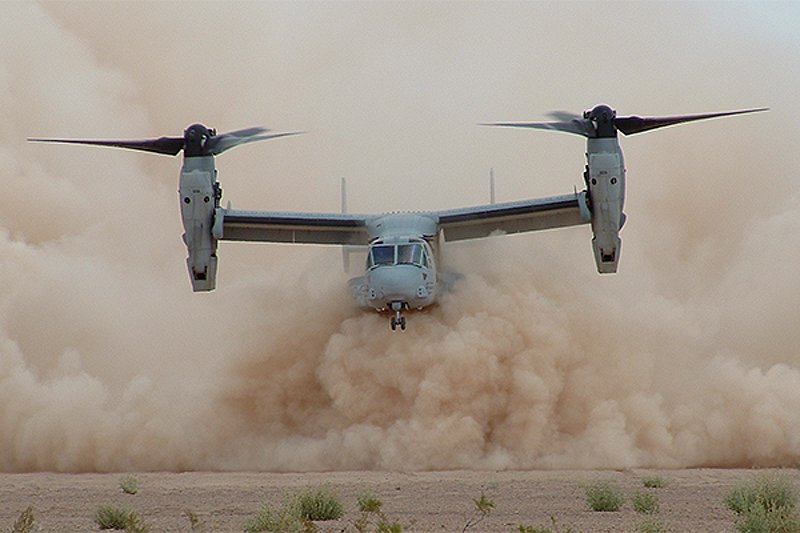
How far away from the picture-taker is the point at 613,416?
77.0ft

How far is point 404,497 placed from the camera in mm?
17641

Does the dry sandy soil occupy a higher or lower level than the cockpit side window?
lower

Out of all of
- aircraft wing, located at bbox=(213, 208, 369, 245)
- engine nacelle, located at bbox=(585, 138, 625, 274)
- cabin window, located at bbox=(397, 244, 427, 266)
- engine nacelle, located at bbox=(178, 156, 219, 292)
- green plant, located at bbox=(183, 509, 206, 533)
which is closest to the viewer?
green plant, located at bbox=(183, 509, 206, 533)

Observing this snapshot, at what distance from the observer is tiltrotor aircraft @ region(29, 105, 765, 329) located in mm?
21906

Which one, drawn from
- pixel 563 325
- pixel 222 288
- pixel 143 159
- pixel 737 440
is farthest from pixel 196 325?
pixel 143 159

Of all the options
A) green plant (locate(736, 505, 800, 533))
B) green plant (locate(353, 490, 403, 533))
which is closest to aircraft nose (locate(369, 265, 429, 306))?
green plant (locate(353, 490, 403, 533))

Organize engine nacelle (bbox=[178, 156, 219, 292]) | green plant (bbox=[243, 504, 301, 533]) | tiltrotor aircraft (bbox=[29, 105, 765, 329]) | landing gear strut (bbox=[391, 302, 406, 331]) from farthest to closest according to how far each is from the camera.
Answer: landing gear strut (bbox=[391, 302, 406, 331]), engine nacelle (bbox=[178, 156, 219, 292]), tiltrotor aircraft (bbox=[29, 105, 765, 329]), green plant (bbox=[243, 504, 301, 533])

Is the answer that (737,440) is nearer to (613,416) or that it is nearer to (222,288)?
(613,416)

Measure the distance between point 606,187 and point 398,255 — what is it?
190 inches

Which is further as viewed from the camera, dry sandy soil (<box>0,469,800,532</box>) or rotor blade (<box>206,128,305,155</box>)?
rotor blade (<box>206,128,305,155</box>)

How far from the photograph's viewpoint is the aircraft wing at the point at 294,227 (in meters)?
24.3

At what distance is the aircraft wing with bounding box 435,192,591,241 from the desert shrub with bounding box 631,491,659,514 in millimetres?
8682

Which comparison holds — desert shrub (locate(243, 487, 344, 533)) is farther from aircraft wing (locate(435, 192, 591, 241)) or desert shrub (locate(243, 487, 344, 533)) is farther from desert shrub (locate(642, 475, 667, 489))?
aircraft wing (locate(435, 192, 591, 241))

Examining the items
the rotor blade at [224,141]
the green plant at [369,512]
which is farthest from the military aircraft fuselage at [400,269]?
the green plant at [369,512]
